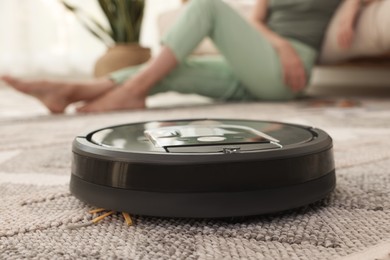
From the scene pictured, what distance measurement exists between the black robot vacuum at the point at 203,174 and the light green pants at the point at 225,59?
3.28 ft

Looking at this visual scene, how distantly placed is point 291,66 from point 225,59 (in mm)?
215

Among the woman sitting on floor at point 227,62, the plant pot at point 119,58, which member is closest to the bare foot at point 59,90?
the woman sitting on floor at point 227,62

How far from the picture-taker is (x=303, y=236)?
39cm

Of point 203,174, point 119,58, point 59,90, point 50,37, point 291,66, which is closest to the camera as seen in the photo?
point 203,174

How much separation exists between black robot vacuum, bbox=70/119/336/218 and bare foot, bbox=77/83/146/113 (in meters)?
0.97

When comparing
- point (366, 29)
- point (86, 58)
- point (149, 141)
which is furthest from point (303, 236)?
point (86, 58)

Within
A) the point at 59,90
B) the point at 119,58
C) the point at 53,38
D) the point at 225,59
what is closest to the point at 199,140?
the point at 59,90

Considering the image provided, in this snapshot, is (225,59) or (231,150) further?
(225,59)

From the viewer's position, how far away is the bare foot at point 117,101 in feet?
4.69

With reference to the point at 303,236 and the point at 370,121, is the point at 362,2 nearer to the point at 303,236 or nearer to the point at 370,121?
the point at 370,121

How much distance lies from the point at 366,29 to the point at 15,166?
123cm

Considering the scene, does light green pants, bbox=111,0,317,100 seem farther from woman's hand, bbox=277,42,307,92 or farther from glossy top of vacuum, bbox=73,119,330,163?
glossy top of vacuum, bbox=73,119,330,163

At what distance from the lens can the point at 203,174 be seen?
0.39m

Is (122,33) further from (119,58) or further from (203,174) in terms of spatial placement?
(203,174)
